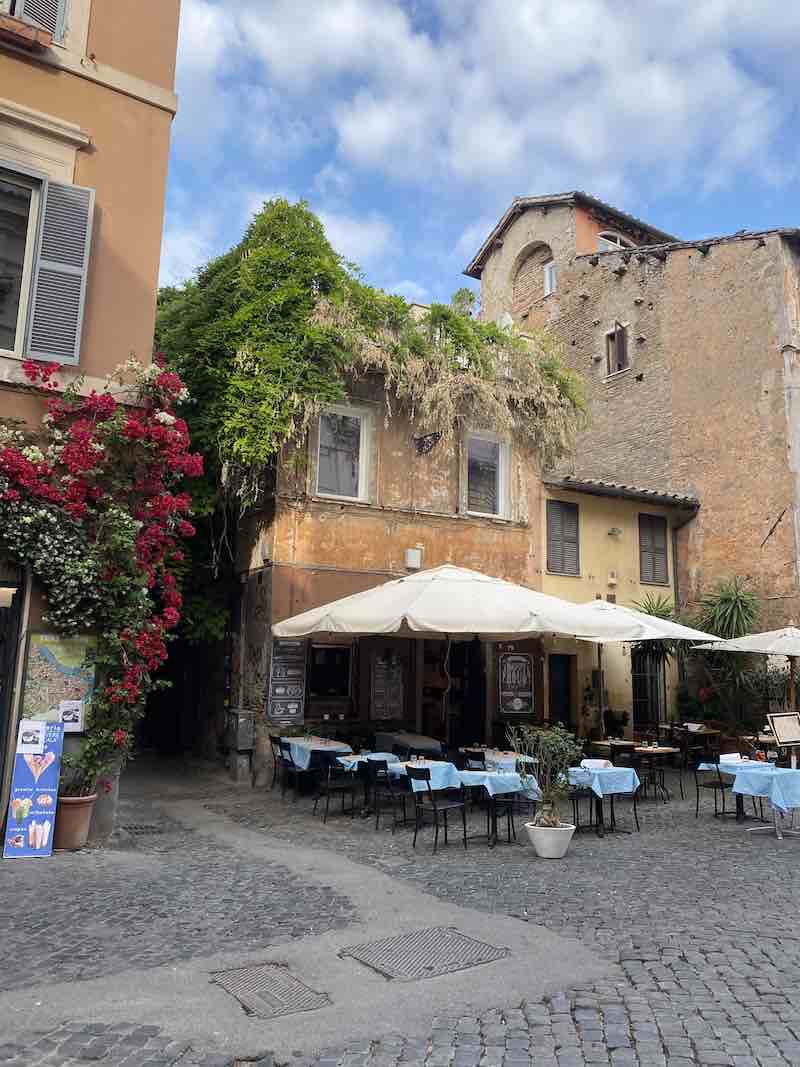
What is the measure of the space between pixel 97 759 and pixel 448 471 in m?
8.33

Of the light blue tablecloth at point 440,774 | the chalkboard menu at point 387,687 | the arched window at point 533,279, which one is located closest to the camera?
the light blue tablecloth at point 440,774

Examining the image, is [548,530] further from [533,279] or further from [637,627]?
[533,279]

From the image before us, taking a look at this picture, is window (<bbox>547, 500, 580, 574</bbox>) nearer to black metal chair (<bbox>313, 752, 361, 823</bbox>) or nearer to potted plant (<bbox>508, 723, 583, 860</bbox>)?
black metal chair (<bbox>313, 752, 361, 823</bbox>)

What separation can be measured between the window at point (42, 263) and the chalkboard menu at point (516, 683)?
9588mm

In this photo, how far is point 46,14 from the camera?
29.4 ft

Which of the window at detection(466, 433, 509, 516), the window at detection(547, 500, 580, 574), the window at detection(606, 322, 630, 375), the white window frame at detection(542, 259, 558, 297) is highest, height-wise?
the white window frame at detection(542, 259, 558, 297)

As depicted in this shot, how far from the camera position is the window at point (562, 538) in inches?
643

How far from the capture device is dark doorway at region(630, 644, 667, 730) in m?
17.2

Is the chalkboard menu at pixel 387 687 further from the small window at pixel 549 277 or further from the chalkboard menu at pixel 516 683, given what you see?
the small window at pixel 549 277

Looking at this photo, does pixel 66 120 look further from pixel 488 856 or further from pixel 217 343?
pixel 488 856

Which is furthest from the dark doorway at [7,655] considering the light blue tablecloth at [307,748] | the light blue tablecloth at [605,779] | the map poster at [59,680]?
the light blue tablecloth at [605,779]

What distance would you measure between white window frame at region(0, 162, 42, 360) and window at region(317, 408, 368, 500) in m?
5.64

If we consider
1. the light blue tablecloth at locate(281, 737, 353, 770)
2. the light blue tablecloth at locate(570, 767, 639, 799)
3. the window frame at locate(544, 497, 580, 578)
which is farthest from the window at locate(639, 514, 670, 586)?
the light blue tablecloth at locate(281, 737, 353, 770)

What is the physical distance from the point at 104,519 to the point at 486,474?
28.1 feet
